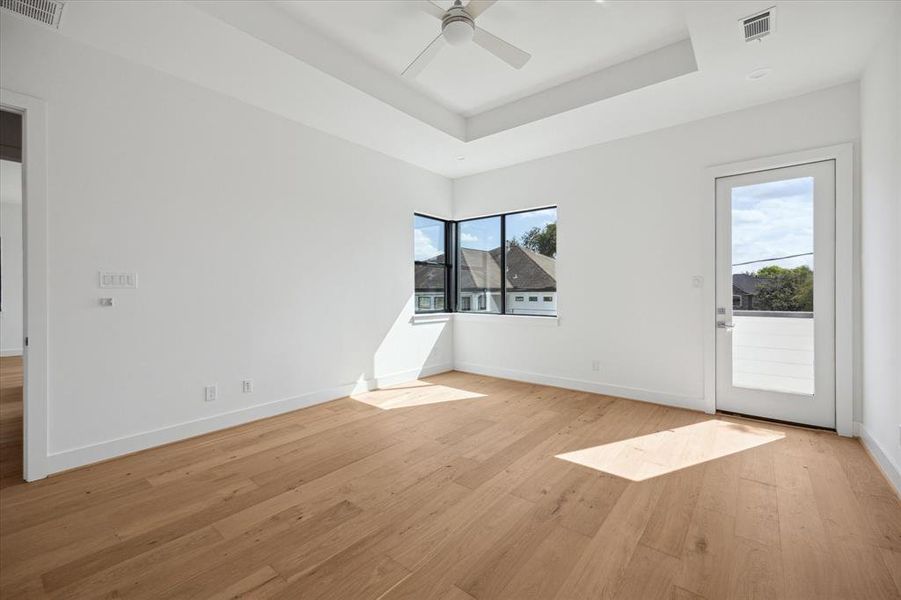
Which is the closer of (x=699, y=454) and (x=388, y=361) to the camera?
(x=699, y=454)

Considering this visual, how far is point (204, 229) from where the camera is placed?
332 cm

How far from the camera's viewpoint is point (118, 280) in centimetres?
287

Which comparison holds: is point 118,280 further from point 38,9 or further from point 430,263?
point 430,263

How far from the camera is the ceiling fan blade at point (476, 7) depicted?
2.47 m

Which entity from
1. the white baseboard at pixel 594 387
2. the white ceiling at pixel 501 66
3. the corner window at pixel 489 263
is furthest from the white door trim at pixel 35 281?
the white baseboard at pixel 594 387

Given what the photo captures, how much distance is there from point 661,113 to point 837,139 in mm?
1373

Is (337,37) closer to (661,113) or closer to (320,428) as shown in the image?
(661,113)

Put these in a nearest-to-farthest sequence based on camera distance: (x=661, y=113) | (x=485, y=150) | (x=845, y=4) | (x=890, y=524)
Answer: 1. (x=890, y=524)
2. (x=845, y=4)
3. (x=661, y=113)
4. (x=485, y=150)

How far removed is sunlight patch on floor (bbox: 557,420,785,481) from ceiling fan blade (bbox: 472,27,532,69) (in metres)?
2.89

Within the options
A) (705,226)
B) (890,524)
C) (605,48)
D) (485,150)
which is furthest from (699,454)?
(485,150)

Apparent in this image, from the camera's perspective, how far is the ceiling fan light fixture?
2.55 m

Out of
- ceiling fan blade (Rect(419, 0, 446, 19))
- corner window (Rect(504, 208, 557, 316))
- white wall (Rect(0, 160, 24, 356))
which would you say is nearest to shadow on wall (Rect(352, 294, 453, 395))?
corner window (Rect(504, 208, 557, 316))

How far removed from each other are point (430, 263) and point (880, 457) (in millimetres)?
4712

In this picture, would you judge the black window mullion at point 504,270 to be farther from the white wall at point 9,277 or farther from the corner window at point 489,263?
the white wall at point 9,277
